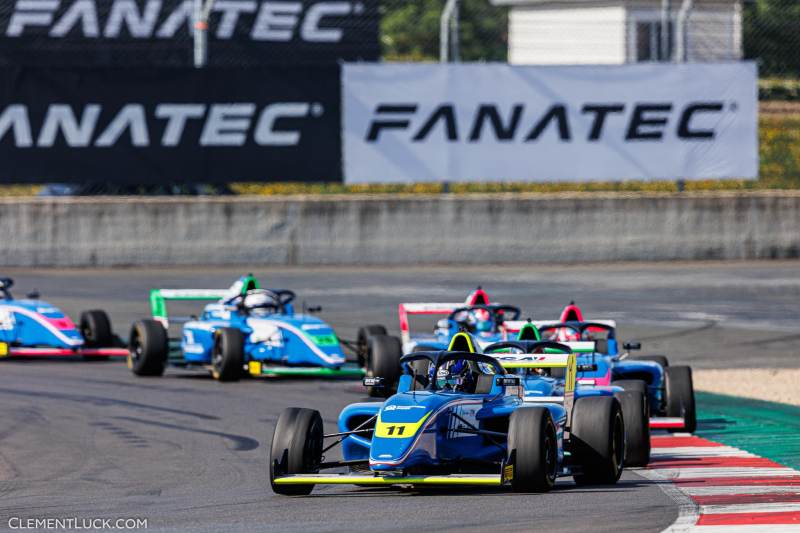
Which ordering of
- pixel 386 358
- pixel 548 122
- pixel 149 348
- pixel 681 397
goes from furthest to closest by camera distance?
pixel 548 122 → pixel 149 348 → pixel 386 358 → pixel 681 397

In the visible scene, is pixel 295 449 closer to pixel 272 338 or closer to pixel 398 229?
pixel 272 338

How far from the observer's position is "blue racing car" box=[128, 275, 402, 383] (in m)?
18.4

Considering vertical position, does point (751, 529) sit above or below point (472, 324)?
below

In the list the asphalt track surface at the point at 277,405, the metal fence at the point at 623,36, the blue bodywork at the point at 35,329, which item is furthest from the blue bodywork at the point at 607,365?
the metal fence at the point at 623,36

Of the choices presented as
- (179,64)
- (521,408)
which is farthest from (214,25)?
(521,408)

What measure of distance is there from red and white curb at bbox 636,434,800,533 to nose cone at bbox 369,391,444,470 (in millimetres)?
1680

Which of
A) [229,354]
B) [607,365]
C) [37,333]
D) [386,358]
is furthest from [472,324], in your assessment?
[37,333]

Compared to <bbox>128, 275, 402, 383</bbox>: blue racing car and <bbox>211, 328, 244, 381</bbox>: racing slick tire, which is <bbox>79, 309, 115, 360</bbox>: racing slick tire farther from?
<bbox>211, 328, 244, 381</bbox>: racing slick tire

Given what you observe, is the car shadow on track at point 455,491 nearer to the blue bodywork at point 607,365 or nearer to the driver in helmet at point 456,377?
the driver in helmet at point 456,377

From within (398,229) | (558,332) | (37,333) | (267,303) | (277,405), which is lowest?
(277,405)

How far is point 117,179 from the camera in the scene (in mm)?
27328

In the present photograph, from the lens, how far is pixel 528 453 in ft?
34.7

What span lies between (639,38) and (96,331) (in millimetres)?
14228

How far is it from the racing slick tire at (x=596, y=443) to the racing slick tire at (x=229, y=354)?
23.9ft
